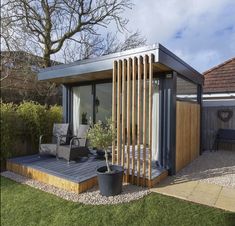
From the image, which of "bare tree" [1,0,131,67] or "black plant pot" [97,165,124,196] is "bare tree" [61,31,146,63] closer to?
"bare tree" [1,0,131,67]

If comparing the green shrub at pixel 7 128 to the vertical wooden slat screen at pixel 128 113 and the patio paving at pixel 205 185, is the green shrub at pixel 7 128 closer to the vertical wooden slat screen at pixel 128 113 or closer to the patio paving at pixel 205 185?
the vertical wooden slat screen at pixel 128 113

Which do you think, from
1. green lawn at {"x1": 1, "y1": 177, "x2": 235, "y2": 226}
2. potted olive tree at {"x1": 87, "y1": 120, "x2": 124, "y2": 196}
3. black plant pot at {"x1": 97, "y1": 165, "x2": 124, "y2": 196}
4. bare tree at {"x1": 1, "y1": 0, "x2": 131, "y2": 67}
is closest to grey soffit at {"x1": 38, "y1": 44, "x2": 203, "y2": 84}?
potted olive tree at {"x1": 87, "y1": 120, "x2": 124, "y2": 196}

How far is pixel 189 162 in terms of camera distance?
6.50 m

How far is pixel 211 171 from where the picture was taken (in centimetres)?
557

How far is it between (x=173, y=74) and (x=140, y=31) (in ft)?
28.8

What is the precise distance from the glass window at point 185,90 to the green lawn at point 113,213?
9.02 ft

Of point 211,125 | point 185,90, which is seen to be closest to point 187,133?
point 185,90

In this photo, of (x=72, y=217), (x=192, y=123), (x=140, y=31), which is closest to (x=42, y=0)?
(x=140, y=31)

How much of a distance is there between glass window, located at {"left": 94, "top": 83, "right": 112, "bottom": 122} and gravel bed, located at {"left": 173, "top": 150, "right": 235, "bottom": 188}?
2659 millimetres

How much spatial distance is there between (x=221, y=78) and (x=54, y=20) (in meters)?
8.21

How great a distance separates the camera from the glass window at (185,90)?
564cm

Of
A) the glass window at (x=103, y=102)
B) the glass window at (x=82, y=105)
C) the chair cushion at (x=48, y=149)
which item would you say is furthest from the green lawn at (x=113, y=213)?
the glass window at (x=82, y=105)

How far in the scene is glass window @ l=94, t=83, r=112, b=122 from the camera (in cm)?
667

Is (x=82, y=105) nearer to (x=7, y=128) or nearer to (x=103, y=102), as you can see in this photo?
(x=103, y=102)
